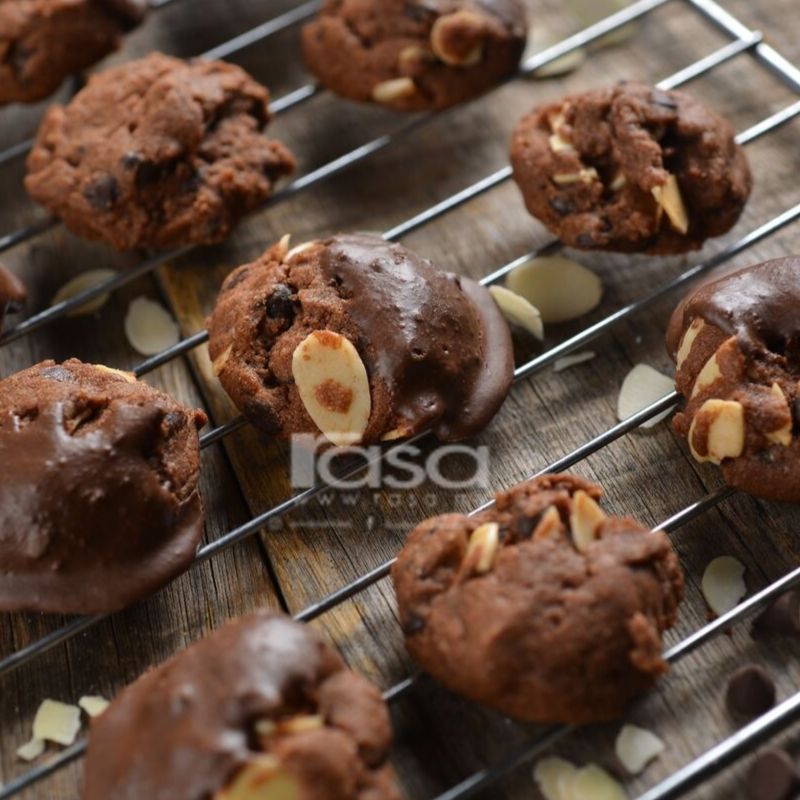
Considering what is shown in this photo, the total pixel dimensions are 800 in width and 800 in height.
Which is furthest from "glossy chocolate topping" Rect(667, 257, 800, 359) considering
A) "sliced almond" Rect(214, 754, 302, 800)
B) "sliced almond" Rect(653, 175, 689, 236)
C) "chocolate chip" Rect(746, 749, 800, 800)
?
"sliced almond" Rect(214, 754, 302, 800)

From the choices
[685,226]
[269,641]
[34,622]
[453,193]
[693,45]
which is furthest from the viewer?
[693,45]

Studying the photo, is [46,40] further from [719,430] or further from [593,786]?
[593,786]

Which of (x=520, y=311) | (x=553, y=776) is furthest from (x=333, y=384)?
(x=553, y=776)

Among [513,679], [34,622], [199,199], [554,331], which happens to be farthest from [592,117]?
[34,622]

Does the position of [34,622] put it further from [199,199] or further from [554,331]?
[554,331]

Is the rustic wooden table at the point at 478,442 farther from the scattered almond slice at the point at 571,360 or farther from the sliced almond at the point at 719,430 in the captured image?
the sliced almond at the point at 719,430

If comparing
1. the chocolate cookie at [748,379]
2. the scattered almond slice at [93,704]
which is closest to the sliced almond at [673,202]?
the chocolate cookie at [748,379]
